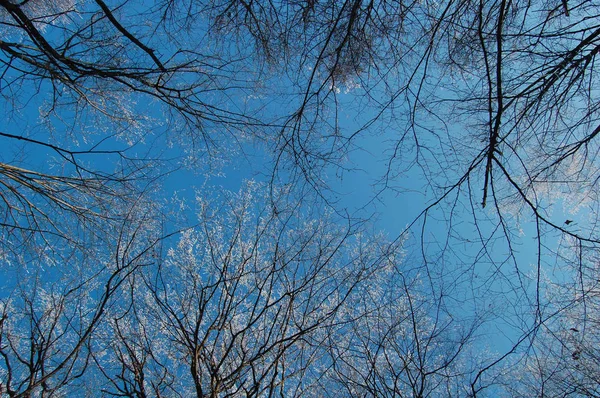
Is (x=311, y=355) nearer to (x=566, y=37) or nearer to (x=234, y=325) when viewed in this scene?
(x=234, y=325)

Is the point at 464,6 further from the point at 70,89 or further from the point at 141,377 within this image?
the point at 141,377

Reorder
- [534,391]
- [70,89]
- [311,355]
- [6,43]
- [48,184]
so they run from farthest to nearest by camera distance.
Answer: [534,391], [311,355], [48,184], [70,89], [6,43]

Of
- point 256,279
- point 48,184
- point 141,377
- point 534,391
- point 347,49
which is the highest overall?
point 347,49

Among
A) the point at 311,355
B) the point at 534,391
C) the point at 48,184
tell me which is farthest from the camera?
the point at 534,391

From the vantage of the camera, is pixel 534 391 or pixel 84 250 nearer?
pixel 84 250

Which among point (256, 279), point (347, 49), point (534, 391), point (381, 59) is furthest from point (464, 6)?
point (534, 391)

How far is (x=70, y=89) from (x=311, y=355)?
3.30m

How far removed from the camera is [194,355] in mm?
2777

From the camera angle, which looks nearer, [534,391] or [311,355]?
[311,355]

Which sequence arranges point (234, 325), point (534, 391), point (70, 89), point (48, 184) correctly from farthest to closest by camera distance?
point (534, 391) < point (234, 325) < point (48, 184) < point (70, 89)

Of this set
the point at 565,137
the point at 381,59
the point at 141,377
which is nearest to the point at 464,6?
the point at 381,59

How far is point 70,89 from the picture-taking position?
3.14 meters

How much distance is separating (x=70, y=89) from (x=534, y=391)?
6.27 m

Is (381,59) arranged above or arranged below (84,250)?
above
